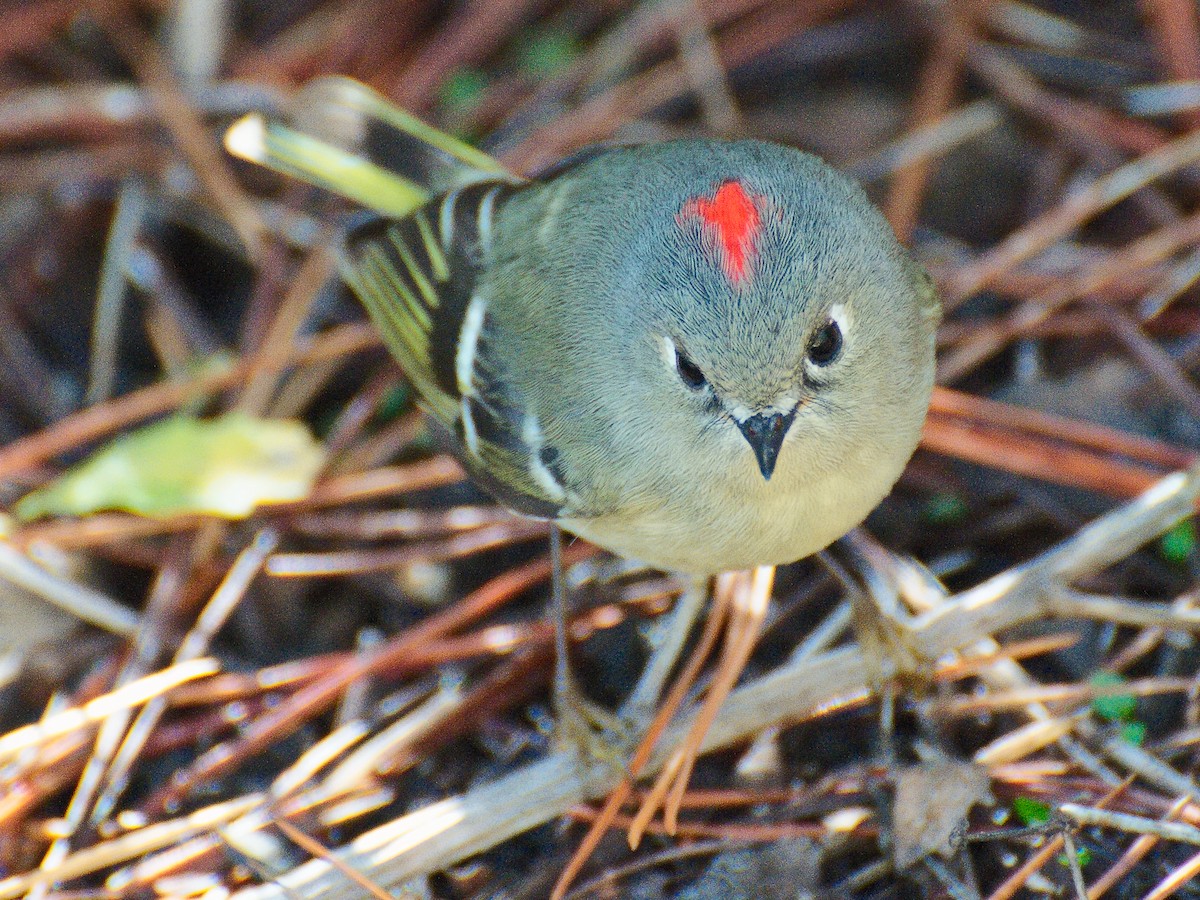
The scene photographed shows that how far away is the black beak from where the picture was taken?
2.12m

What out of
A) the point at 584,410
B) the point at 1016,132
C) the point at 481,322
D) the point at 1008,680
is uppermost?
the point at 1016,132

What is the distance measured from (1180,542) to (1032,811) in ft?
2.63

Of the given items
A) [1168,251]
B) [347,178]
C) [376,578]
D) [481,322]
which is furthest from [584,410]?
[1168,251]

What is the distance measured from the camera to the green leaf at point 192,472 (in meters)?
3.11

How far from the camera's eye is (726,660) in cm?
275

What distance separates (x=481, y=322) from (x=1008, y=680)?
4.68 ft

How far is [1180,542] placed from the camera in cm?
279

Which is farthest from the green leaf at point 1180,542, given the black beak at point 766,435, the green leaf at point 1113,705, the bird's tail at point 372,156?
the bird's tail at point 372,156

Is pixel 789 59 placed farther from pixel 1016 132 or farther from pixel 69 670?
pixel 69 670

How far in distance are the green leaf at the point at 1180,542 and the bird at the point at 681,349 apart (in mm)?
804

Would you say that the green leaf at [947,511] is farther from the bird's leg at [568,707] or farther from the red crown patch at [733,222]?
the red crown patch at [733,222]

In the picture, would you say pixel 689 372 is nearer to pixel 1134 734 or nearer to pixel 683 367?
pixel 683 367

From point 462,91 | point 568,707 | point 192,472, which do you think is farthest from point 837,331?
point 462,91

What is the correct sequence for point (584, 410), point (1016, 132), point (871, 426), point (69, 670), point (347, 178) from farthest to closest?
point (1016, 132) < point (347, 178) < point (69, 670) < point (584, 410) < point (871, 426)
